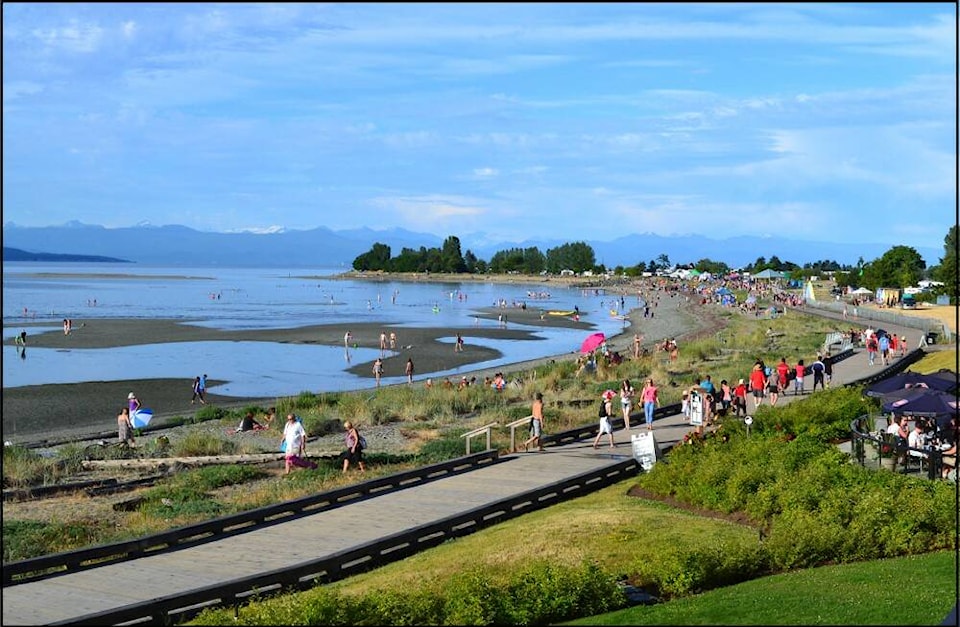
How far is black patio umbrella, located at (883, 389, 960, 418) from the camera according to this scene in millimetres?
18875

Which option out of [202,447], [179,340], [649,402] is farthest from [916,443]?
[179,340]

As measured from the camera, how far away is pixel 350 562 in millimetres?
13422

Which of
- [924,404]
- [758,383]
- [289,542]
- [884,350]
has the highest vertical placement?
[924,404]

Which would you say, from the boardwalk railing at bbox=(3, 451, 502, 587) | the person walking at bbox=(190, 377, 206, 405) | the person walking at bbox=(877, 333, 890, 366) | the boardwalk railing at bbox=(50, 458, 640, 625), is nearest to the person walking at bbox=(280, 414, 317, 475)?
the boardwalk railing at bbox=(3, 451, 502, 587)

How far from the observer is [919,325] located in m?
52.6

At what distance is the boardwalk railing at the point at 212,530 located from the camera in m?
13.0

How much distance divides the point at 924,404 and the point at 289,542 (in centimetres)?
1217

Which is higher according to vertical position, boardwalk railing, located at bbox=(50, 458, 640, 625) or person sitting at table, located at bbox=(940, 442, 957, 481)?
person sitting at table, located at bbox=(940, 442, 957, 481)

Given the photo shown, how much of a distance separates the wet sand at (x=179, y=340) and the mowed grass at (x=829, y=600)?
975 inches

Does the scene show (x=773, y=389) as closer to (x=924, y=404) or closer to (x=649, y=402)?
(x=649, y=402)

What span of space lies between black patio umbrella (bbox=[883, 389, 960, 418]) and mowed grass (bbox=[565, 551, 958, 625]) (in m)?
7.27

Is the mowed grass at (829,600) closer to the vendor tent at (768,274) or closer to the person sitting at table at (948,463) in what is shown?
the person sitting at table at (948,463)

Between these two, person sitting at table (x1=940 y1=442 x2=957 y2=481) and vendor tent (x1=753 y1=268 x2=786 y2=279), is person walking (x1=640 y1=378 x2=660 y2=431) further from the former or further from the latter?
vendor tent (x1=753 y1=268 x2=786 y2=279)

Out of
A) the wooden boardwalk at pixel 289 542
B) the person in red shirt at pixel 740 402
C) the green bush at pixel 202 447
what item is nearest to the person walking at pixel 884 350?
the person in red shirt at pixel 740 402
